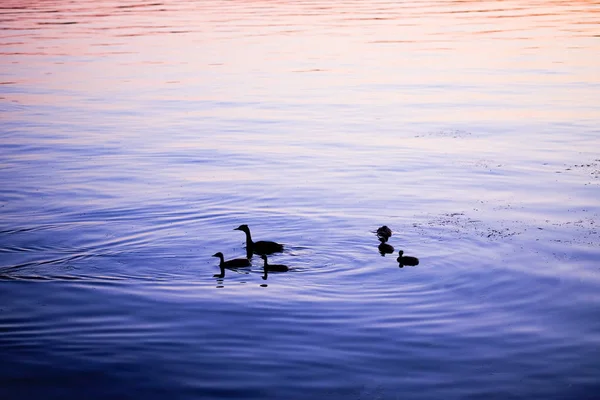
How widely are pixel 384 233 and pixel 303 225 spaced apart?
1.77 meters

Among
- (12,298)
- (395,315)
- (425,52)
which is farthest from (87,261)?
(425,52)

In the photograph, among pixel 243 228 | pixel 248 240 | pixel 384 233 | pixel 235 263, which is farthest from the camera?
pixel 243 228

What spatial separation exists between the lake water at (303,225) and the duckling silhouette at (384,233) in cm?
18

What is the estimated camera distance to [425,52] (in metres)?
35.4

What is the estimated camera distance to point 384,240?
531 inches

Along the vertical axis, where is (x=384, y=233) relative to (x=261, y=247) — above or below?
above

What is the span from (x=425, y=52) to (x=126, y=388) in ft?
92.8

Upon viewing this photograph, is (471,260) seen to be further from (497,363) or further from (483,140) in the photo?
(483,140)

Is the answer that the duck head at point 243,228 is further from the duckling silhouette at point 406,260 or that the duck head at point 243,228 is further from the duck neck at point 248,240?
the duckling silhouette at point 406,260

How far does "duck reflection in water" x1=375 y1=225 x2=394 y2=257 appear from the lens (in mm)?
13016

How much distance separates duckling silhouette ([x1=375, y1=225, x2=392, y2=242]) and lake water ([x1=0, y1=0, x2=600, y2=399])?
0.18 meters

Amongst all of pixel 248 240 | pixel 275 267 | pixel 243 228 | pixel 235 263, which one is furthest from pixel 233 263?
pixel 243 228

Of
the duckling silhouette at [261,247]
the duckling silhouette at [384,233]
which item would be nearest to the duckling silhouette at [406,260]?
the duckling silhouette at [384,233]

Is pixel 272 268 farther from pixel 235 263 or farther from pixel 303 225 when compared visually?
pixel 303 225
